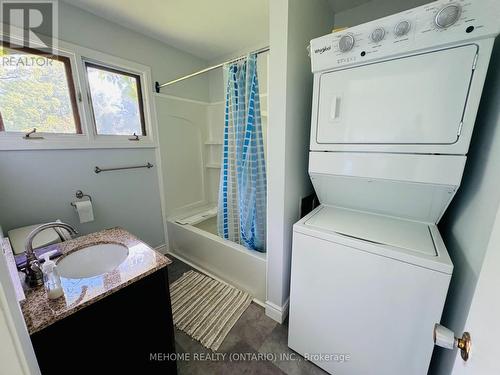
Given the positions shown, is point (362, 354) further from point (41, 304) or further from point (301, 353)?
point (41, 304)

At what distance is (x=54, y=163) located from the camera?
1645mm

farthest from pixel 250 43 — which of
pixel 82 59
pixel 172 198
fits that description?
pixel 172 198

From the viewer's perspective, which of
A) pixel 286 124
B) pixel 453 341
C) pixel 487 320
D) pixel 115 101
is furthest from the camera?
pixel 115 101

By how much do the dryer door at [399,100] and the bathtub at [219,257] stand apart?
3.82 ft

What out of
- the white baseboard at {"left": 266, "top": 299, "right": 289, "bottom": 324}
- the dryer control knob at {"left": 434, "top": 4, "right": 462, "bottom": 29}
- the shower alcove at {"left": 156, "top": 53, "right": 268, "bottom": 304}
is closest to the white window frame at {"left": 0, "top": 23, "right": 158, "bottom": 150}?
the shower alcove at {"left": 156, "top": 53, "right": 268, "bottom": 304}

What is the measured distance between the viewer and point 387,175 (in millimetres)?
986

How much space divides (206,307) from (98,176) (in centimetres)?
156

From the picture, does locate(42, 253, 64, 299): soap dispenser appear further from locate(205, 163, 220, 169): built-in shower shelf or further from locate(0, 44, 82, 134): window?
locate(205, 163, 220, 169): built-in shower shelf

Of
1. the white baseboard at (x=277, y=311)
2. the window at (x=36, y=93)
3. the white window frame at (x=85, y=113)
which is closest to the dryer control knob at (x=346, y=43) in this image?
the white baseboard at (x=277, y=311)

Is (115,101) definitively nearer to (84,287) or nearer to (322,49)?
(84,287)

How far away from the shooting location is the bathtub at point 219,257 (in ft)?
5.66

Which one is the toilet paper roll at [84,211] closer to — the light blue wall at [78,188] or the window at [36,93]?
the light blue wall at [78,188]

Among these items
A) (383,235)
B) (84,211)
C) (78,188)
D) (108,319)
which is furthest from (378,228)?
(78,188)

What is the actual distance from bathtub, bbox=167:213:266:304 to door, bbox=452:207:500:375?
4.15 feet
